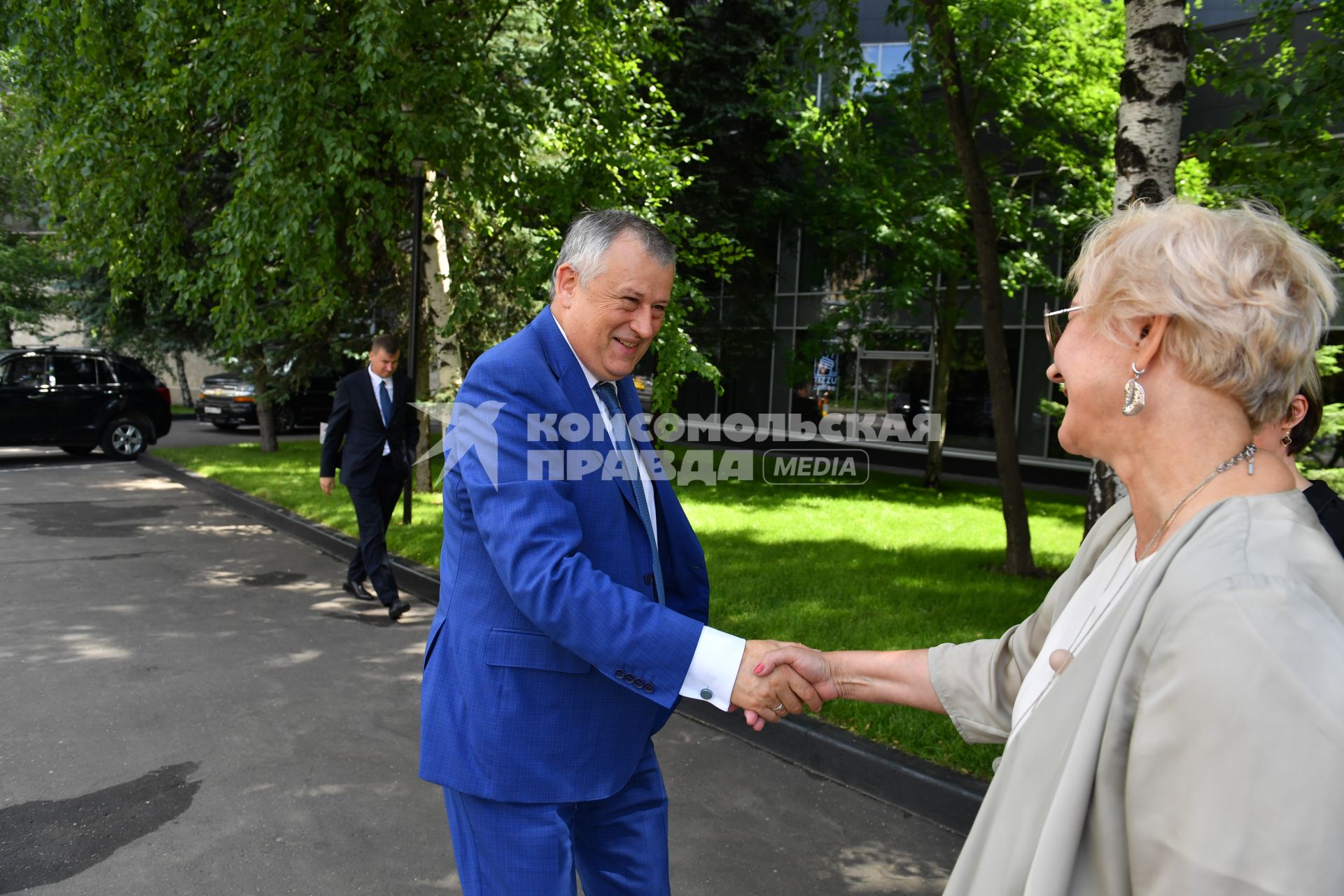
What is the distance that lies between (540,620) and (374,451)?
6.25 m

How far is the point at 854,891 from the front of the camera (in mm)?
3678

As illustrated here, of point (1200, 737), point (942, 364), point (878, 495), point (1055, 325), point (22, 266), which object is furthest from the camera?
point (22, 266)

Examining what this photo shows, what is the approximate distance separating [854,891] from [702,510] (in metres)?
8.82

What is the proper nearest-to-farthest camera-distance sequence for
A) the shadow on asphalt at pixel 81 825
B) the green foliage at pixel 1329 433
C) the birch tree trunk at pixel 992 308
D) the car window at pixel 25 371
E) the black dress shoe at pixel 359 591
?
1. the shadow on asphalt at pixel 81 825
2. the green foliage at pixel 1329 433
3. the black dress shoe at pixel 359 591
4. the birch tree trunk at pixel 992 308
5. the car window at pixel 25 371

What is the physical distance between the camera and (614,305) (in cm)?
221

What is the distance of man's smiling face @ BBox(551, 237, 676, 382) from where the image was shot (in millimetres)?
2184

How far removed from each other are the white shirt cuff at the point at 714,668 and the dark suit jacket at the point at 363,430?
245 inches

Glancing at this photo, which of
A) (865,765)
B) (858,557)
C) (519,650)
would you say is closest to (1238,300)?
(519,650)

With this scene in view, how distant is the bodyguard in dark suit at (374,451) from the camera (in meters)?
7.77

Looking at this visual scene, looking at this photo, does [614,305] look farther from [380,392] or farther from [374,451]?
[380,392]

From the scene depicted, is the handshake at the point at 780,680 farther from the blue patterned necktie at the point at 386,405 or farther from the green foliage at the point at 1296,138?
the blue patterned necktie at the point at 386,405

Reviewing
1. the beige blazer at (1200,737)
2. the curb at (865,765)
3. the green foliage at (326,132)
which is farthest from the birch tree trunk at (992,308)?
the beige blazer at (1200,737)

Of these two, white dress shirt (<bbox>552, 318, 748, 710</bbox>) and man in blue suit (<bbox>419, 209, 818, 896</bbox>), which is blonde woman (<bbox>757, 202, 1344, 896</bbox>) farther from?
man in blue suit (<bbox>419, 209, 818, 896</bbox>)

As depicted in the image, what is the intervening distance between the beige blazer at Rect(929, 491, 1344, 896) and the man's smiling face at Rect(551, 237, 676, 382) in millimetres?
1229
